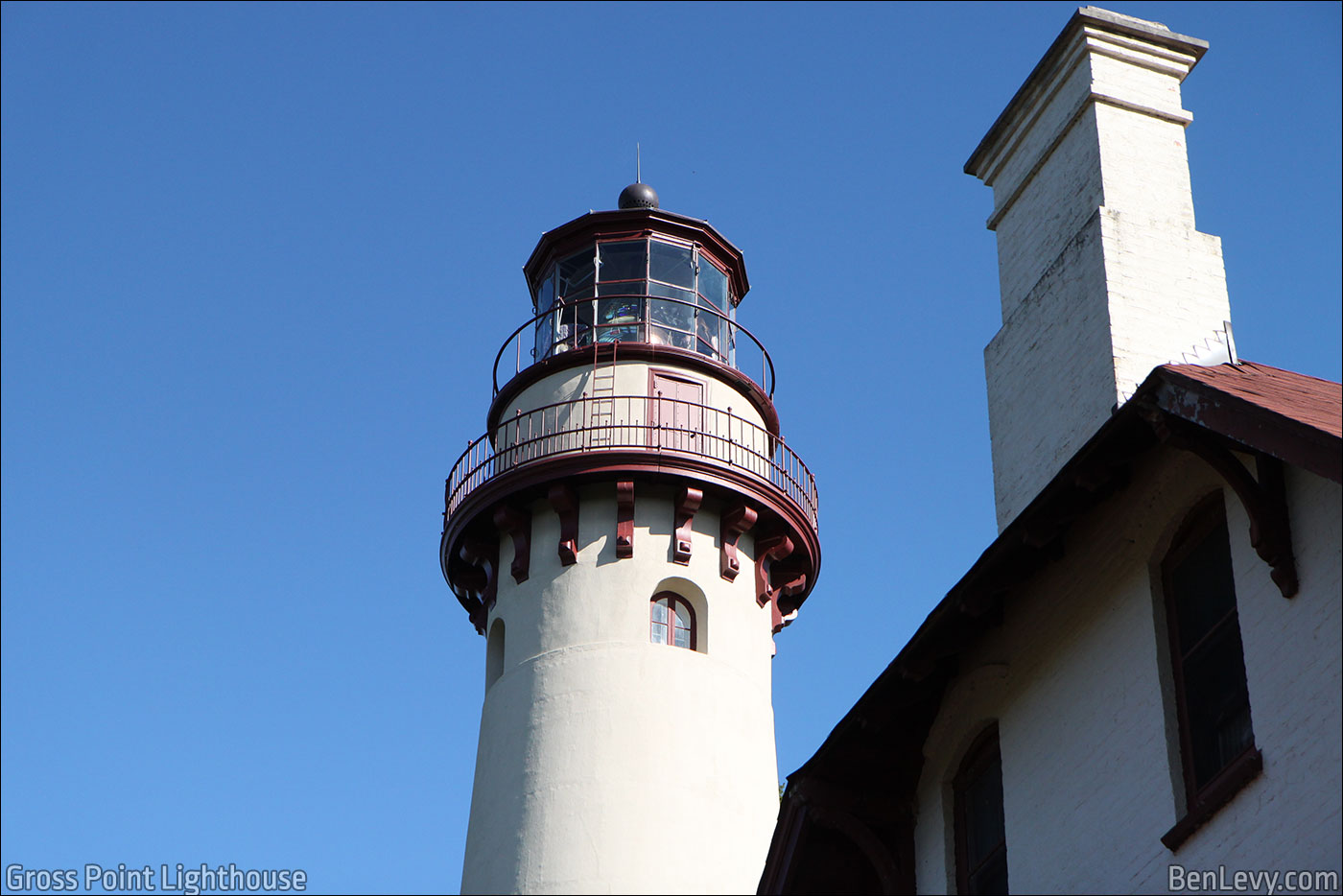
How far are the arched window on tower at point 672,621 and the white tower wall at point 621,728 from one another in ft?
0.56

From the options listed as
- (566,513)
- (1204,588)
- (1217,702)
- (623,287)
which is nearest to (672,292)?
(623,287)

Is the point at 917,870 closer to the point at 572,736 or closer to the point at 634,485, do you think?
the point at 572,736

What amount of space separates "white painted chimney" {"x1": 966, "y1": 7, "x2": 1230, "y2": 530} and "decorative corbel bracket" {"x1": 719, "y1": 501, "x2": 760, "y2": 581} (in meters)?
9.16

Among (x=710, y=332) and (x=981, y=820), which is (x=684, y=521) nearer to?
(x=710, y=332)

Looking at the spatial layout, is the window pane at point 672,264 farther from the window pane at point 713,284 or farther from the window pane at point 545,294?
the window pane at point 545,294

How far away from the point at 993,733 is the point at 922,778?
3.32 feet

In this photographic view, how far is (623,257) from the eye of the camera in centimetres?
2739

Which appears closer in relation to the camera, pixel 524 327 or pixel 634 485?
pixel 634 485

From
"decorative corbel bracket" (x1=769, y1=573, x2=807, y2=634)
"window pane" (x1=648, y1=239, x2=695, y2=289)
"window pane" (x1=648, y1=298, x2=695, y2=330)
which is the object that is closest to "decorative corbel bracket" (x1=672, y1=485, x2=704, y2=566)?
"decorative corbel bracket" (x1=769, y1=573, x2=807, y2=634)

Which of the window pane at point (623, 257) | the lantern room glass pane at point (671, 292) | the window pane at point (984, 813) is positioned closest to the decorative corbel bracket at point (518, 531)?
the lantern room glass pane at point (671, 292)

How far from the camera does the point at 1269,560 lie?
955cm

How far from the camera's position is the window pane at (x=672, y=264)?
89.7 ft

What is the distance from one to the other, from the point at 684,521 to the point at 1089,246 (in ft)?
36.4

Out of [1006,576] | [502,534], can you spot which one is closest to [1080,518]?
[1006,576]
